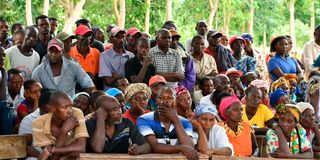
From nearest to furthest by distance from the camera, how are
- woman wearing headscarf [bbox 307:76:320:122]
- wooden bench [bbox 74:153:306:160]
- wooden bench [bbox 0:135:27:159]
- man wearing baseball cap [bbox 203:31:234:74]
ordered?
wooden bench [bbox 74:153:306:160]
wooden bench [bbox 0:135:27:159]
woman wearing headscarf [bbox 307:76:320:122]
man wearing baseball cap [bbox 203:31:234:74]

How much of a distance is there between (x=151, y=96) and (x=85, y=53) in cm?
174

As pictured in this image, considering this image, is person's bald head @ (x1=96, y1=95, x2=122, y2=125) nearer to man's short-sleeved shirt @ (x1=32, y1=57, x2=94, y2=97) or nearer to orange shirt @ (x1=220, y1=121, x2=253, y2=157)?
orange shirt @ (x1=220, y1=121, x2=253, y2=157)

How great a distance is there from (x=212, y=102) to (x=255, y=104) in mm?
534

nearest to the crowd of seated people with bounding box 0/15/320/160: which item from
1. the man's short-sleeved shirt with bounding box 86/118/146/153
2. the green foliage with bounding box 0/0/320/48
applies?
the man's short-sleeved shirt with bounding box 86/118/146/153

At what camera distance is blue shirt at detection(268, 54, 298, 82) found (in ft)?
37.9

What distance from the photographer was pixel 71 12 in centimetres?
2262

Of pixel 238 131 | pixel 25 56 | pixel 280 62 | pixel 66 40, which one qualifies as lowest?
pixel 238 131

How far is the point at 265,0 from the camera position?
37281 mm

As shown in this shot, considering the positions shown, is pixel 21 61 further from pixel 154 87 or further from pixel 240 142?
pixel 240 142

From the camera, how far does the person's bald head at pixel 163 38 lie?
10320mm

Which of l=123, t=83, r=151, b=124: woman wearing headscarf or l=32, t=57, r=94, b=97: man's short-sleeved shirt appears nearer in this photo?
l=123, t=83, r=151, b=124: woman wearing headscarf

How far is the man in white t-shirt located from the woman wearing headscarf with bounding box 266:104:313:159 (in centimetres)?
334

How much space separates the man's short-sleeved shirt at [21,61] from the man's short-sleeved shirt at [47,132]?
2.66 meters

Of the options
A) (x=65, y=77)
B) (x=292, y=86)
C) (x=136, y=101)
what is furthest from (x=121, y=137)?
(x=292, y=86)
